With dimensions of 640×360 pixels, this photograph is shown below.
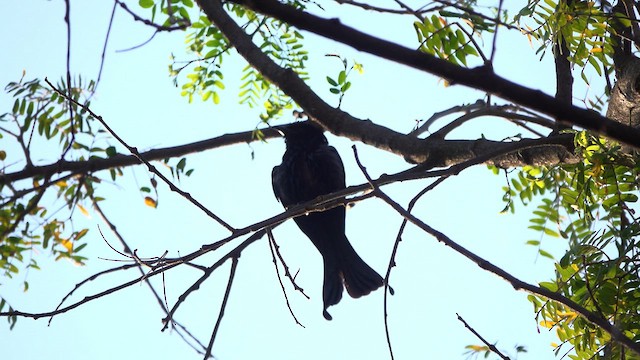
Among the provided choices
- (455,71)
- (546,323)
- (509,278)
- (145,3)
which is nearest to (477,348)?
(546,323)

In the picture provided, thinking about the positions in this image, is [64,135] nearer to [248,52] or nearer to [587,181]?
[248,52]

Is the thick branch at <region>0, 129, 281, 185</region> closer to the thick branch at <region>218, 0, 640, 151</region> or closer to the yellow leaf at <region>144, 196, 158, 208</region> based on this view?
the yellow leaf at <region>144, 196, 158, 208</region>

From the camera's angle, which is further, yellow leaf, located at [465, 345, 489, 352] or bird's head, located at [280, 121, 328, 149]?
bird's head, located at [280, 121, 328, 149]

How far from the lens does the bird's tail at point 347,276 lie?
4707 mm

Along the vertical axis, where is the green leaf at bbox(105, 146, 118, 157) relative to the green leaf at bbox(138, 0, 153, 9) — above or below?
below

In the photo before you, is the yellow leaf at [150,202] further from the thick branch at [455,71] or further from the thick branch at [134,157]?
the thick branch at [455,71]

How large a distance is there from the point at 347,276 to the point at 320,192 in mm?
619

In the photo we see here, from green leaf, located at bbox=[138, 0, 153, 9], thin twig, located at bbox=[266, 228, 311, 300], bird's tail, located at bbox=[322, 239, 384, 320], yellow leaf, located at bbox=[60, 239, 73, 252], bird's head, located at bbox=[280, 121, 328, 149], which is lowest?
→ thin twig, located at bbox=[266, 228, 311, 300]

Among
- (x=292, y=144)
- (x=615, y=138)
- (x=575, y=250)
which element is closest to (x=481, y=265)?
(x=575, y=250)

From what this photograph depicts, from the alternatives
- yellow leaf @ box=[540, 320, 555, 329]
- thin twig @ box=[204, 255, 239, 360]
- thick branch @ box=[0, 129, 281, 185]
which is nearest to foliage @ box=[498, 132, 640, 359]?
yellow leaf @ box=[540, 320, 555, 329]

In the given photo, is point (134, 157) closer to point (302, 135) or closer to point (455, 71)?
point (302, 135)

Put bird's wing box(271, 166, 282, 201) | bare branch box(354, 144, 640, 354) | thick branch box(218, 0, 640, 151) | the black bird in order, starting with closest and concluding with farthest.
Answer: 1. thick branch box(218, 0, 640, 151)
2. bare branch box(354, 144, 640, 354)
3. the black bird
4. bird's wing box(271, 166, 282, 201)

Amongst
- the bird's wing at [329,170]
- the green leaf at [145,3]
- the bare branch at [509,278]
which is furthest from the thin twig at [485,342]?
the bird's wing at [329,170]

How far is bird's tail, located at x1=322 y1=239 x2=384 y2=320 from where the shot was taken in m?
4.71
